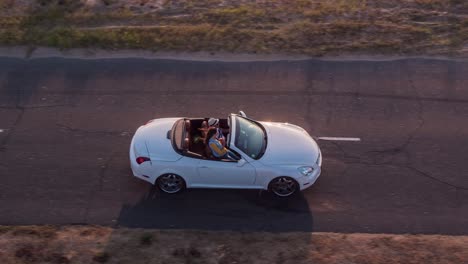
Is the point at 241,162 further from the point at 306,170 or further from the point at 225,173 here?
the point at 306,170

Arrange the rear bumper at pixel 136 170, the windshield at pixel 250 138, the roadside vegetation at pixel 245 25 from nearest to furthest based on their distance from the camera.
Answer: the windshield at pixel 250 138 < the rear bumper at pixel 136 170 < the roadside vegetation at pixel 245 25

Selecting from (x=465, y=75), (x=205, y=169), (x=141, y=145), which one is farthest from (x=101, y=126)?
(x=465, y=75)

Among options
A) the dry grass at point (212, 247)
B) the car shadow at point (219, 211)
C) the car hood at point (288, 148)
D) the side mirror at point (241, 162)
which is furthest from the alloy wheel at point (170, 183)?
the car hood at point (288, 148)

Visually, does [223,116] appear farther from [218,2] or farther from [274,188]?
[218,2]

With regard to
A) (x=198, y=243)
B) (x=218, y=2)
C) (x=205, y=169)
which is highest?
(x=218, y=2)

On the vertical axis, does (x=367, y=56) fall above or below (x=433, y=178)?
above

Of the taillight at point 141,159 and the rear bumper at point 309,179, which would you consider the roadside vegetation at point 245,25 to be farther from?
the taillight at point 141,159
